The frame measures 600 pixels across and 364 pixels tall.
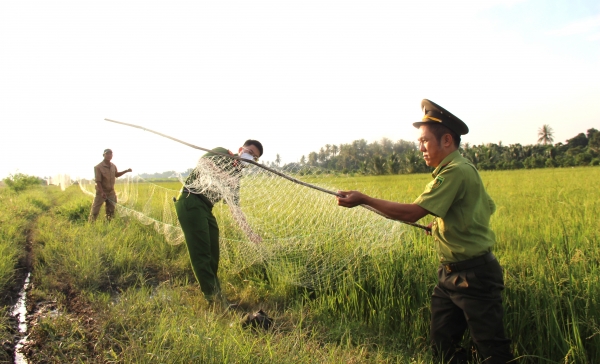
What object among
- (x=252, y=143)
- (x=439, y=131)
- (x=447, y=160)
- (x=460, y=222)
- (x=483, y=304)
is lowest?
(x=483, y=304)

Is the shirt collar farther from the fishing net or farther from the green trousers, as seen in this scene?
the green trousers

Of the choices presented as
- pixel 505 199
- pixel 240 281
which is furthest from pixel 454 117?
pixel 505 199

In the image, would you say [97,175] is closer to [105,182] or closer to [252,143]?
[105,182]

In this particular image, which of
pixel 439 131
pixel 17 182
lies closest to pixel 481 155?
pixel 17 182

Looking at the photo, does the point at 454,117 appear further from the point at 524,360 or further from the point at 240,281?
Result: the point at 240,281

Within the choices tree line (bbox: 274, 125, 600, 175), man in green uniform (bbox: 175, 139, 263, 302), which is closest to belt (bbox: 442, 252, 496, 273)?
man in green uniform (bbox: 175, 139, 263, 302)

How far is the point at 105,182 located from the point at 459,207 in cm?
747

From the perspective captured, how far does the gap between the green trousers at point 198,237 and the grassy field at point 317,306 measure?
17 cm

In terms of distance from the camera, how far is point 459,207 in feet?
6.90

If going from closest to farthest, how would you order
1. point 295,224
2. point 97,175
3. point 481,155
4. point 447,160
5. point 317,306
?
point 447,160 → point 317,306 → point 295,224 → point 97,175 → point 481,155

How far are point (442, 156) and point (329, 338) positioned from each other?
1553 millimetres

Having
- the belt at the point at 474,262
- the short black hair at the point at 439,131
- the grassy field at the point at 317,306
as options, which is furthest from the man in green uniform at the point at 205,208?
the belt at the point at 474,262

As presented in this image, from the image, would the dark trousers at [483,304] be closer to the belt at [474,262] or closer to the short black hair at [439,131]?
the belt at [474,262]

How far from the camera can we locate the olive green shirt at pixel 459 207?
2039 millimetres
